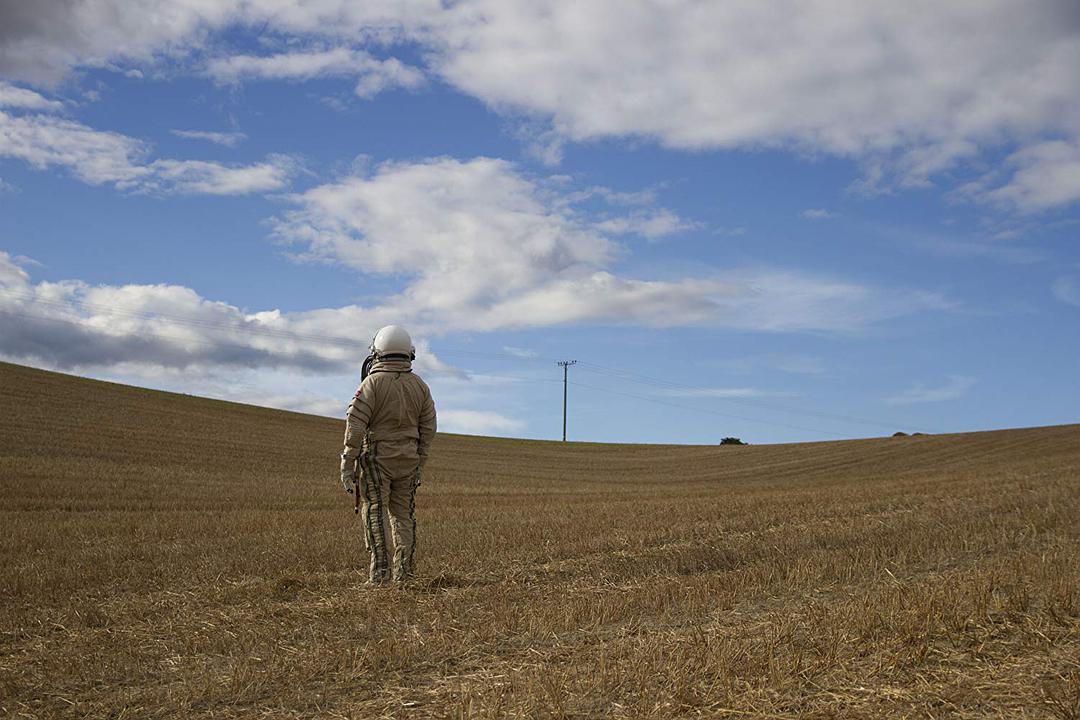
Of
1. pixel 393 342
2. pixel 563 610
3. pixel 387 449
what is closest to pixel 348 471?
pixel 387 449

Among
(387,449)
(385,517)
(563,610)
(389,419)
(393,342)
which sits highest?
(393,342)

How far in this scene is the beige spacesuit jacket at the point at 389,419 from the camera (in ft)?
31.4

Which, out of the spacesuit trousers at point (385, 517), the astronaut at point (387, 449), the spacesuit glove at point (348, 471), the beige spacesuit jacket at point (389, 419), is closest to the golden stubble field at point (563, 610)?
the spacesuit trousers at point (385, 517)

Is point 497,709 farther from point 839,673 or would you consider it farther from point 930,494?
point 930,494

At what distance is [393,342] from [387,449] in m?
1.18

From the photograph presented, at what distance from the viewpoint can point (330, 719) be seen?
4.92 m

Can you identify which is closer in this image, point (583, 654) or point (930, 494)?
point (583, 654)

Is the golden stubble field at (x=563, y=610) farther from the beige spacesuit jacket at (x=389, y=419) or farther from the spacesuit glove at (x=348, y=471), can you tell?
the beige spacesuit jacket at (x=389, y=419)

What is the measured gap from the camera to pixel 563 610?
7.20m

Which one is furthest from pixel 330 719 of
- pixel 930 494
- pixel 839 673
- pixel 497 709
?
pixel 930 494

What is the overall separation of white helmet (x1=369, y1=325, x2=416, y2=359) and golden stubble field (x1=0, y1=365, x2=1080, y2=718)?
2.45 metres

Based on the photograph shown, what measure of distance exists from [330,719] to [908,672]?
3172 millimetres

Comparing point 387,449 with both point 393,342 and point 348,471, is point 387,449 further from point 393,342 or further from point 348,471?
point 393,342

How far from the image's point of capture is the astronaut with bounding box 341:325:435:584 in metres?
9.54
